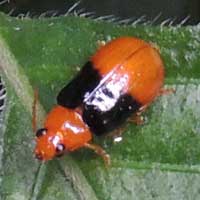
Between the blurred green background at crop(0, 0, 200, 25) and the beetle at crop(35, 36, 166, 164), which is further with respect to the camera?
Answer: the blurred green background at crop(0, 0, 200, 25)

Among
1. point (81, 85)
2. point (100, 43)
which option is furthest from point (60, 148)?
point (100, 43)

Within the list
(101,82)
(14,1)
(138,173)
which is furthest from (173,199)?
(14,1)

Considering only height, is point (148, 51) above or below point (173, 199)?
above

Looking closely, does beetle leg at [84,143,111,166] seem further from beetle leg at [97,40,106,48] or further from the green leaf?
beetle leg at [97,40,106,48]

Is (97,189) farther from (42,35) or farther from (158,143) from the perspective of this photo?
(42,35)

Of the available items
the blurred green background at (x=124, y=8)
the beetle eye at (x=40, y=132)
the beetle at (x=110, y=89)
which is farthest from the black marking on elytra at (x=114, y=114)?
the blurred green background at (x=124, y=8)

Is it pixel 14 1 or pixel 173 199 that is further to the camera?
pixel 14 1

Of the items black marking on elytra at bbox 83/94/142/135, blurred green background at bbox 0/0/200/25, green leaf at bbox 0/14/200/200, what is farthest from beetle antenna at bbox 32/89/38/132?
blurred green background at bbox 0/0/200/25
